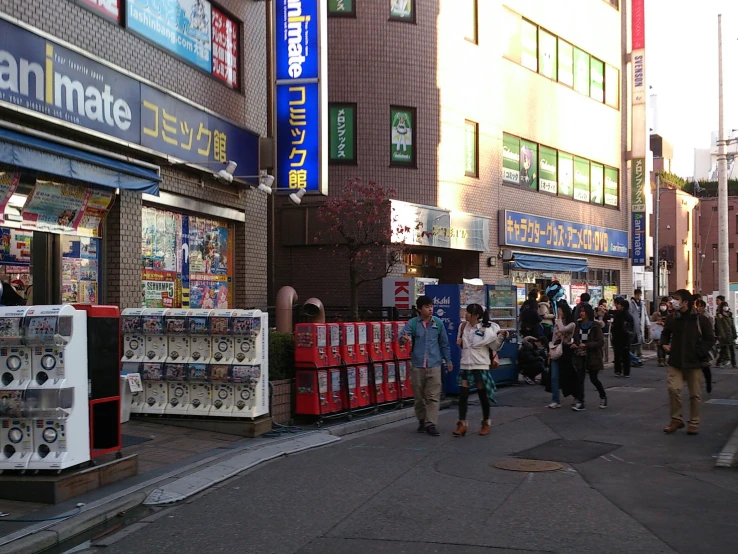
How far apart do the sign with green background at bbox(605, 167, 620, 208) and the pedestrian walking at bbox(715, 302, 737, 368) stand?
1042 centimetres

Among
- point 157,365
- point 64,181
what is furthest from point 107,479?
point 64,181

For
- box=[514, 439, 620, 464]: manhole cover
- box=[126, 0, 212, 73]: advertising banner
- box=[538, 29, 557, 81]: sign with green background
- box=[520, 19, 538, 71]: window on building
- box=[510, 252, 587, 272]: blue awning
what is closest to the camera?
box=[514, 439, 620, 464]: manhole cover

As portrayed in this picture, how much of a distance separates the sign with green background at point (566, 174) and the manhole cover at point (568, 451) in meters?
19.5

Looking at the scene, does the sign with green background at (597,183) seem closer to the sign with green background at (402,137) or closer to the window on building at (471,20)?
the window on building at (471,20)

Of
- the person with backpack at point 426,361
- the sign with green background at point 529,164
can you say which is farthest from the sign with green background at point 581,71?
the person with backpack at point 426,361

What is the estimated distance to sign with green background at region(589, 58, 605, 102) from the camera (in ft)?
104

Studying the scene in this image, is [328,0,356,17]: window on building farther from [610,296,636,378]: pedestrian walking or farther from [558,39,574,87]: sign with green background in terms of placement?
[558,39,574,87]: sign with green background

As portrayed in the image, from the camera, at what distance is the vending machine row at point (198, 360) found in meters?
11.0

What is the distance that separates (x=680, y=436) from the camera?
11.3 metres

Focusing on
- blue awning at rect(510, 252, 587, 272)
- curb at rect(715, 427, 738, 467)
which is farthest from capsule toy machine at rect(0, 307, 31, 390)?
blue awning at rect(510, 252, 587, 272)

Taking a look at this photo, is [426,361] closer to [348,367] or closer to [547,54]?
[348,367]

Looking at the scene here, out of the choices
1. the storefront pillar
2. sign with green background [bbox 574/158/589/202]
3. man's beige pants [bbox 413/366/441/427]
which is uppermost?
sign with green background [bbox 574/158/589/202]

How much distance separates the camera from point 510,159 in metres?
25.9

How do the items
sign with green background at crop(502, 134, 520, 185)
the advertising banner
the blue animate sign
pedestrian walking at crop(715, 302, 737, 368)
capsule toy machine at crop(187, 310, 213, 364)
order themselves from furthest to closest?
sign with green background at crop(502, 134, 520, 185) < the blue animate sign < pedestrian walking at crop(715, 302, 737, 368) < the advertising banner < capsule toy machine at crop(187, 310, 213, 364)
